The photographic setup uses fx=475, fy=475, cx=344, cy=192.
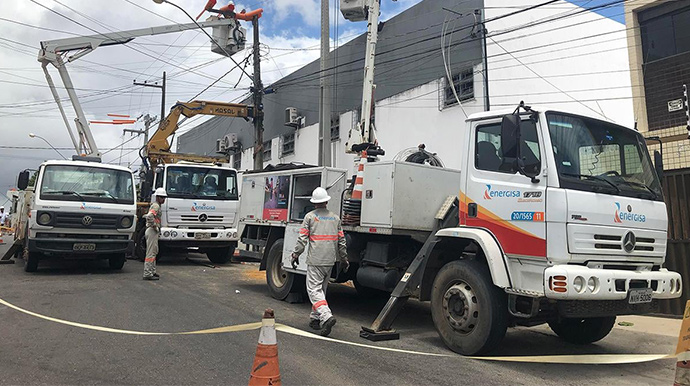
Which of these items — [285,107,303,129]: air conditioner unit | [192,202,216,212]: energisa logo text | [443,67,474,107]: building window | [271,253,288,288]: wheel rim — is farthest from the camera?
[285,107,303,129]: air conditioner unit

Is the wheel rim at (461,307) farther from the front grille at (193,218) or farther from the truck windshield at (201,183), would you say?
the truck windshield at (201,183)

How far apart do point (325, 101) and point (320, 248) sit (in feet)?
27.6

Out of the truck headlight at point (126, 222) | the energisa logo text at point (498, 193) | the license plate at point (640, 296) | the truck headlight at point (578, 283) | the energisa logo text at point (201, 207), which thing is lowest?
the license plate at point (640, 296)

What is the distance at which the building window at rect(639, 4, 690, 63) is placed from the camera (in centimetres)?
1041

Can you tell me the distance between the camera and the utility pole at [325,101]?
44.8 ft

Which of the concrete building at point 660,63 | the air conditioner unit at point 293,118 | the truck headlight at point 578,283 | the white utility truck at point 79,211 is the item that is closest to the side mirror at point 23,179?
the white utility truck at point 79,211

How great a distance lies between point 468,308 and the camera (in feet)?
16.8

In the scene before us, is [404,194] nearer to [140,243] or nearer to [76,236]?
[76,236]

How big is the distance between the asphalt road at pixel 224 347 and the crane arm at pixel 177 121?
687cm

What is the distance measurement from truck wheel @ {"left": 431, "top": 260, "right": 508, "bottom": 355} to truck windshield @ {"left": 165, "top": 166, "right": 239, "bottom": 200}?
8696 millimetres

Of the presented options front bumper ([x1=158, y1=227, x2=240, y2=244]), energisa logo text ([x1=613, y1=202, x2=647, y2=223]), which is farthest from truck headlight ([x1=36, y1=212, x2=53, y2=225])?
energisa logo text ([x1=613, y1=202, x2=647, y2=223])

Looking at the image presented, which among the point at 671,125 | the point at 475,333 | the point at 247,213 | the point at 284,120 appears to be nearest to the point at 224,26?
the point at 284,120

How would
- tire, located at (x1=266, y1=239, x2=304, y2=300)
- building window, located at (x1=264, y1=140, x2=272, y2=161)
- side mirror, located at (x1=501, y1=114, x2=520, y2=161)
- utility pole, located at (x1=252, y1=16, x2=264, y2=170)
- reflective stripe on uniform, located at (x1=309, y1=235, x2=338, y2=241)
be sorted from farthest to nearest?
building window, located at (x1=264, y1=140, x2=272, y2=161), utility pole, located at (x1=252, y1=16, x2=264, y2=170), tire, located at (x1=266, y1=239, x2=304, y2=300), reflective stripe on uniform, located at (x1=309, y1=235, x2=338, y2=241), side mirror, located at (x1=501, y1=114, x2=520, y2=161)

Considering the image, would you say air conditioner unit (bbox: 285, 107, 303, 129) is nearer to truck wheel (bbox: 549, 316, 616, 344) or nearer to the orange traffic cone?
truck wheel (bbox: 549, 316, 616, 344)
